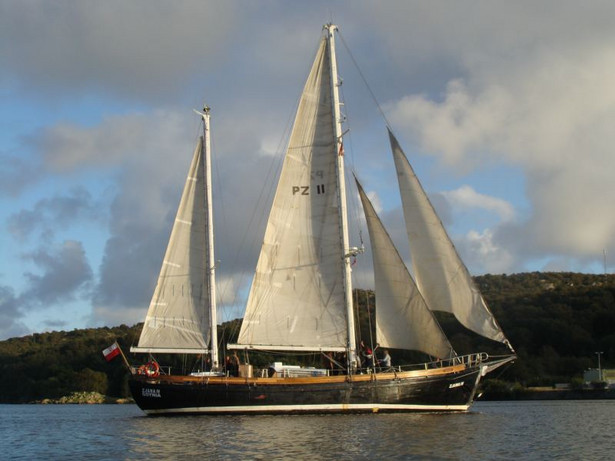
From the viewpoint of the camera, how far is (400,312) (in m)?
42.0

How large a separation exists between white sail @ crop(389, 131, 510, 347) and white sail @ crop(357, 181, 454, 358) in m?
0.71

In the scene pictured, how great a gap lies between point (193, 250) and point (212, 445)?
18.2 metres

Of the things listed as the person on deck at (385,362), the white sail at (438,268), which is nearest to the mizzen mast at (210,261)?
the person on deck at (385,362)

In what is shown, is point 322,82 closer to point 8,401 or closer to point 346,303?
point 346,303

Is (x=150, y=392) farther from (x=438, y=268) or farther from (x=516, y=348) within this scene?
(x=516, y=348)

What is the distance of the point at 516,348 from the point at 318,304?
244 ft

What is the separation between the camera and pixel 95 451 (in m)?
32.0

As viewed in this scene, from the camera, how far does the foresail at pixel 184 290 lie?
Result: 46.4 m

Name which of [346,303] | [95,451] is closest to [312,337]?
[346,303]

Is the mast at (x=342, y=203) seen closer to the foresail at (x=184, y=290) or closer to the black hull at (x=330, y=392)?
the black hull at (x=330, y=392)

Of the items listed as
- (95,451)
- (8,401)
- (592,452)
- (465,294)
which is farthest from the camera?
(8,401)

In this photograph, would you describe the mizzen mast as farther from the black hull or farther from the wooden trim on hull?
the wooden trim on hull

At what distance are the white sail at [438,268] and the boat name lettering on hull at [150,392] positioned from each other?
1599 cm

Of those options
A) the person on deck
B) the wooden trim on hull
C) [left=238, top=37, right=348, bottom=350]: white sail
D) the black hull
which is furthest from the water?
[left=238, top=37, right=348, bottom=350]: white sail
